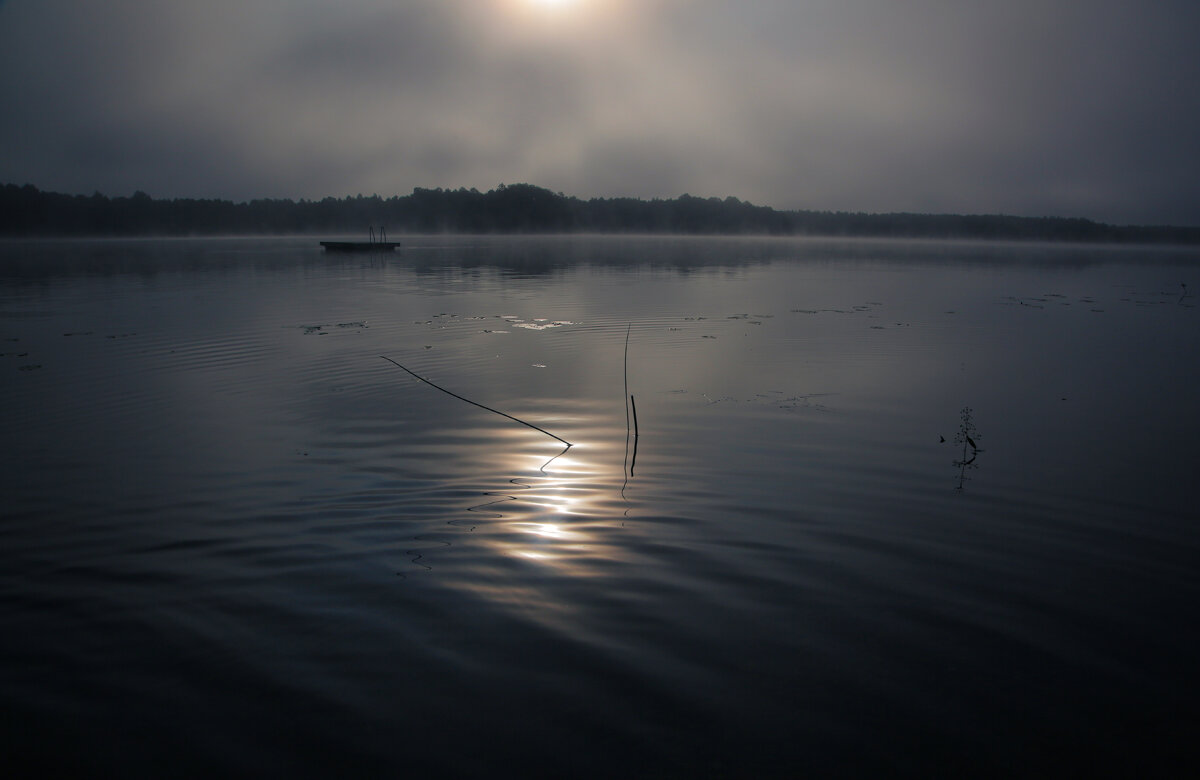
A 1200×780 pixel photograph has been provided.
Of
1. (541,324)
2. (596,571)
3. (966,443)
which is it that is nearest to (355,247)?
(541,324)

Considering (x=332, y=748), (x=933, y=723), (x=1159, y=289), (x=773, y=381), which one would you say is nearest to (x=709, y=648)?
(x=933, y=723)

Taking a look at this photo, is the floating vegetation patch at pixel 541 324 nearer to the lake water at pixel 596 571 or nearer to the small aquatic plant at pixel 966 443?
the lake water at pixel 596 571

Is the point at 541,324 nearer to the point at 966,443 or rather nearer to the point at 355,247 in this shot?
the point at 966,443

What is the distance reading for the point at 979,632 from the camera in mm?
5254

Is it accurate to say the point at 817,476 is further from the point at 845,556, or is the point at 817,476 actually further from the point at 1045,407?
the point at 1045,407

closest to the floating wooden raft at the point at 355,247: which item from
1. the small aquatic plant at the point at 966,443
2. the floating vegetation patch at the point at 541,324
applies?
the floating vegetation patch at the point at 541,324

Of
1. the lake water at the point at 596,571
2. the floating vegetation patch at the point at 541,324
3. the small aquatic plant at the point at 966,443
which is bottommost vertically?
the lake water at the point at 596,571

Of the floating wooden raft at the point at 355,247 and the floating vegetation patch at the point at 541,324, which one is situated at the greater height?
the floating wooden raft at the point at 355,247

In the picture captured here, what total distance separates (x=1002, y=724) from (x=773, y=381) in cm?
1016

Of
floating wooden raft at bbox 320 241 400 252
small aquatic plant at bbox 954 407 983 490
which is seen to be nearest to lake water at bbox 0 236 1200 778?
small aquatic plant at bbox 954 407 983 490

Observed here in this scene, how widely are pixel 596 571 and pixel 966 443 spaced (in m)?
6.51

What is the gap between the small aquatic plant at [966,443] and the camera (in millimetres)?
9062

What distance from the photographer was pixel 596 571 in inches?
240

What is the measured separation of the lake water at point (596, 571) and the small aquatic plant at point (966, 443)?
77 millimetres
